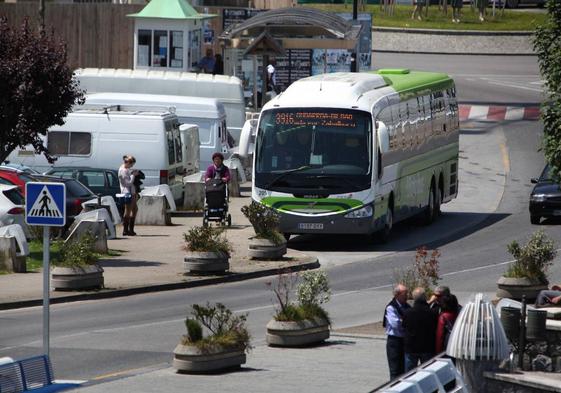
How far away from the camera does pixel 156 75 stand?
151 feet

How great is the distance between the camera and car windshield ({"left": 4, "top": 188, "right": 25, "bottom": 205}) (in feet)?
98.6

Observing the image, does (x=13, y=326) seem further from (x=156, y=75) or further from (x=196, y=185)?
(x=156, y=75)

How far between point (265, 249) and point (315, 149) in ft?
9.46

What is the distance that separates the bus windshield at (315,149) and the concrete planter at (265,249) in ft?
6.52

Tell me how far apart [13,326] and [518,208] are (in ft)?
67.9

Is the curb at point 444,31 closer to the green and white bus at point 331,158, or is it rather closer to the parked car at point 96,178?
the parked car at point 96,178

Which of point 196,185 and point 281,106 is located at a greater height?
Answer: point 281,106

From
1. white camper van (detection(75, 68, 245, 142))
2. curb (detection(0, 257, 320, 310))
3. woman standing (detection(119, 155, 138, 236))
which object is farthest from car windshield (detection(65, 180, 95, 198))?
white camper van (detection(75, 68, 245, 142))

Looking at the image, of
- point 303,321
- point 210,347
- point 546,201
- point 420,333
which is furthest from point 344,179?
point 420,333

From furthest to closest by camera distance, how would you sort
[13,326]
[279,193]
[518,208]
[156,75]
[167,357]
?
[156,75]
[518,208]
[279,193]
[13,326]
[167,357]

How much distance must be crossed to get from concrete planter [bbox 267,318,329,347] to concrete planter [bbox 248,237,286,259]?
363 inches

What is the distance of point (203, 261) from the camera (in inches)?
1072

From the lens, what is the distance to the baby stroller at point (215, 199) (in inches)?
1320

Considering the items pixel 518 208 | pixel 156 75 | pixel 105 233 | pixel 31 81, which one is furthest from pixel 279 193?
pixel 156 75
